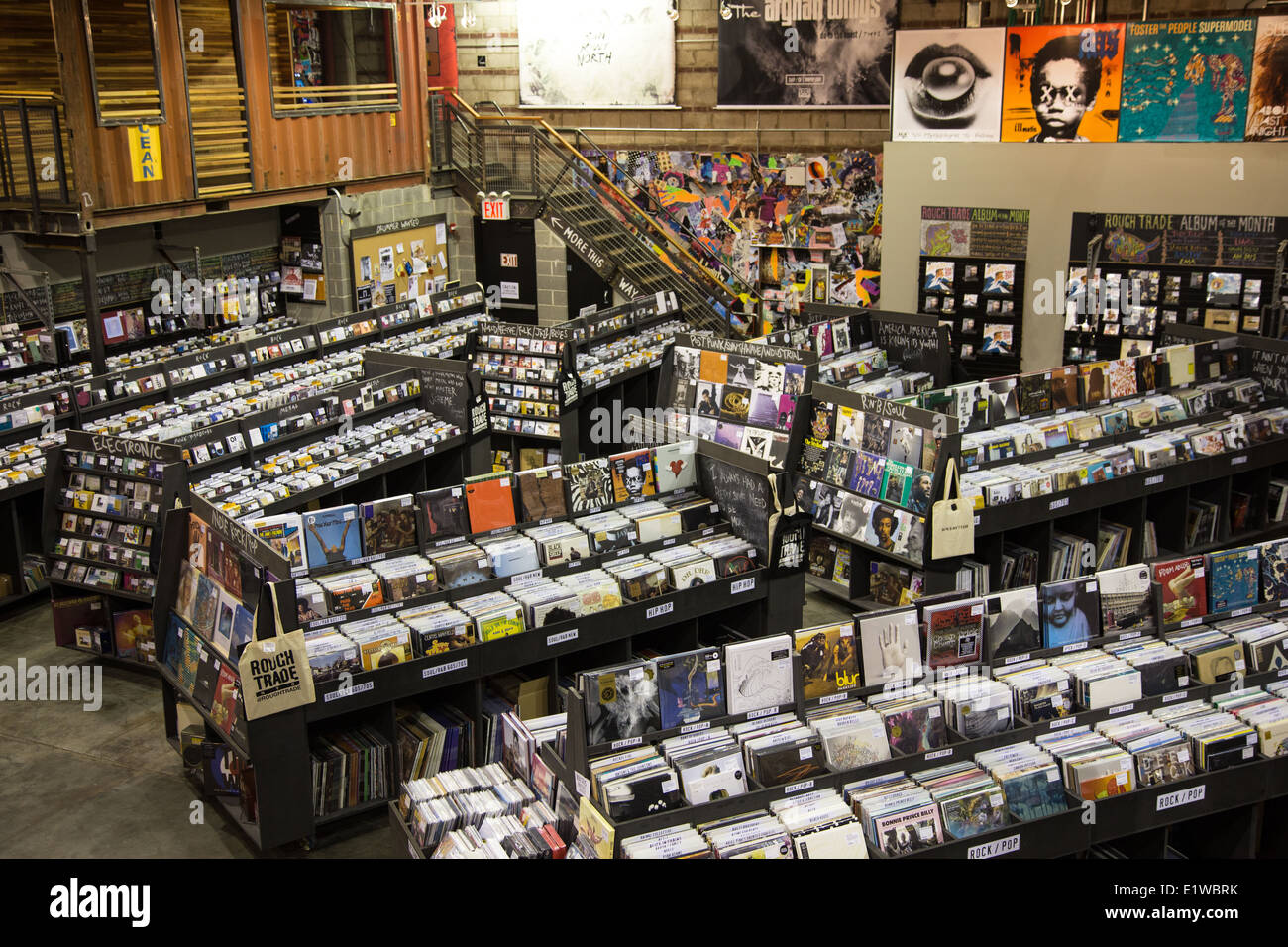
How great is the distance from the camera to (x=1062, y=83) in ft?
46.4

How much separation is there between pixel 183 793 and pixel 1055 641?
203 inches

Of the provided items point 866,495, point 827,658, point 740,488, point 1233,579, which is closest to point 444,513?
point 740,488

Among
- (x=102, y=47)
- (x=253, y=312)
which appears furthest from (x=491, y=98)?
(x=102, y=47)

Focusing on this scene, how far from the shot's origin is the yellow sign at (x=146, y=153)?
12867 millimetres

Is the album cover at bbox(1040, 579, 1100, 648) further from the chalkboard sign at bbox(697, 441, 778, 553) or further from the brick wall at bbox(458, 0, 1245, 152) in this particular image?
the brick wall at bbox(458, 0, 1245, 152)

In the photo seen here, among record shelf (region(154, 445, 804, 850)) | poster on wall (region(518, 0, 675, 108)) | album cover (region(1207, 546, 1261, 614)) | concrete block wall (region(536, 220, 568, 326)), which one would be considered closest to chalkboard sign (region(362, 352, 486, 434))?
record shelf (region(154, 445, 804, 850))

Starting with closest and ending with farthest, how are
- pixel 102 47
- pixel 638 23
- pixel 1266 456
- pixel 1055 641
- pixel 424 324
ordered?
pixel 1055 641
pixel 1266 456
pixel 102 47
pixel 424 324
pixel 638 23

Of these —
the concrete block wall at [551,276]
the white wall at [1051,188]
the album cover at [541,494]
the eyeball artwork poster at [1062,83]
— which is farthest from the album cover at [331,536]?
the concrete block wall at [551,276]

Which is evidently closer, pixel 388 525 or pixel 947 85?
pixel 388 525

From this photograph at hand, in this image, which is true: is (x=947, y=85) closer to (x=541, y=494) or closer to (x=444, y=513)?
(x=541, y=494)

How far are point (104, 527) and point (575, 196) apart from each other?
10591mm

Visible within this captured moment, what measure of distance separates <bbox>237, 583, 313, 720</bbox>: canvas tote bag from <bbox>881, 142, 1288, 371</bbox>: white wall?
36.6ft

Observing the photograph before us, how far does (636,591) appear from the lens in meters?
7.41

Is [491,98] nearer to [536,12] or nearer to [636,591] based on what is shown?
[536,12]
